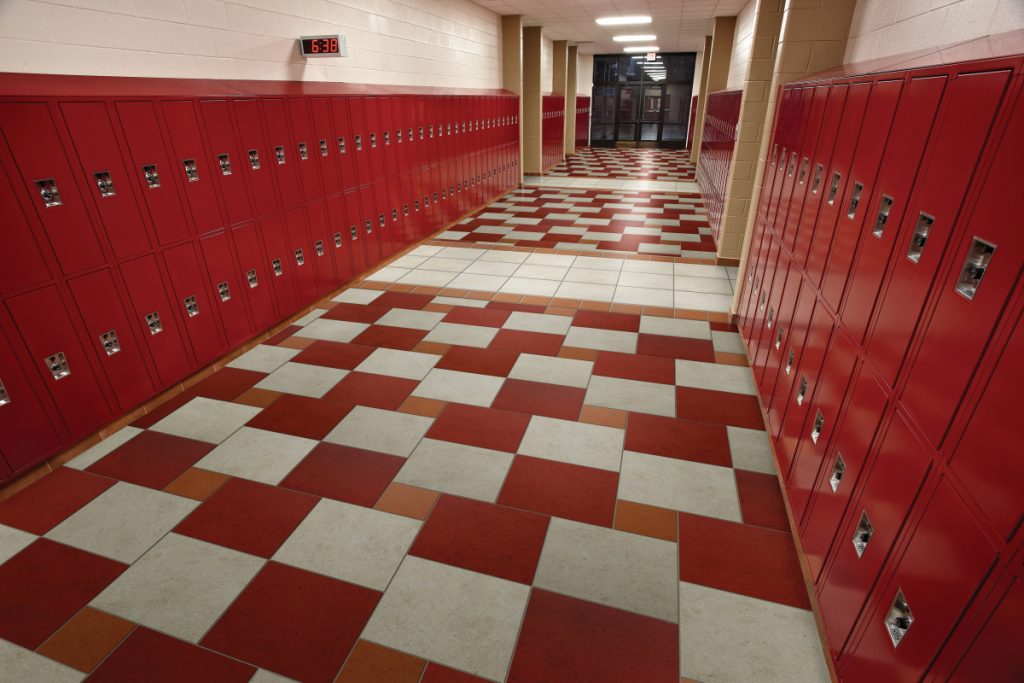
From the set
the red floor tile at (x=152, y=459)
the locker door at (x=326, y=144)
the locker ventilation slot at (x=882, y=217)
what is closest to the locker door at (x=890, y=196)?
the locker ventilation slot at (x=882, y=217)

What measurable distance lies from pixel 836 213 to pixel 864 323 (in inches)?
24.1

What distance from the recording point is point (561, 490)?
2.43 meters

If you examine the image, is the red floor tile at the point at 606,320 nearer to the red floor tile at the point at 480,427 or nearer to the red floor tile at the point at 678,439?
the red floor tile at the point at 678,439

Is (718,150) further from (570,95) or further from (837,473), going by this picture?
(570,95)

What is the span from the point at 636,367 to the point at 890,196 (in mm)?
2049

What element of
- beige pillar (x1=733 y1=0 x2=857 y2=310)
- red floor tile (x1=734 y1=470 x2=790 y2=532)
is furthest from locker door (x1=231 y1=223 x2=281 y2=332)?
beige pillar (x1=733 y1=0 x2=857 y2=310)

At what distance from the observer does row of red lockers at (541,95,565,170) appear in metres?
11.6

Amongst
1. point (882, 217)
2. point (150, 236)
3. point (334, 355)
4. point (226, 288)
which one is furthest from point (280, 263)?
point (882, 217)

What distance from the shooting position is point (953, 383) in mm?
1164

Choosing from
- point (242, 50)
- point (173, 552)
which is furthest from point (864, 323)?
point (242, 50)

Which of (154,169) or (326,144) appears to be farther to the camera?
(326,144)

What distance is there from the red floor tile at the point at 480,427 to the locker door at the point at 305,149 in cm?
242

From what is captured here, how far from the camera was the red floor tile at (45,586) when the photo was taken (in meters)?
1.81

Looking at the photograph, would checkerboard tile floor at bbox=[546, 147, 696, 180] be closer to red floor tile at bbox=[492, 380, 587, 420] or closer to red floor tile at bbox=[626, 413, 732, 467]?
red floor tile at bbox=[492, 380, 587, 420]
